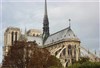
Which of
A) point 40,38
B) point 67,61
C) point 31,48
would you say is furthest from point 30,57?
point 40,38

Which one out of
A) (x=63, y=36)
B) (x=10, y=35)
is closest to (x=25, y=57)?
(x=63, y=36)

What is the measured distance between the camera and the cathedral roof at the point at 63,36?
424 feet

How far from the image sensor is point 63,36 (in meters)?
131

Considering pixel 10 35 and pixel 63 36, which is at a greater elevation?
pixel 10 35

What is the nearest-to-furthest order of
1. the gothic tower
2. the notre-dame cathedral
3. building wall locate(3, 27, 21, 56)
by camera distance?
the notre-dame cathedral
the gothic tower
building wall locate(3, 27, 21, 56)

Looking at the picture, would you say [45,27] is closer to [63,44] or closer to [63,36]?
[63,36]

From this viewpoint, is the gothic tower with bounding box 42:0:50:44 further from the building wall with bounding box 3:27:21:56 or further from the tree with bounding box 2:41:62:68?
the tree with bounding box 2:41:62:68

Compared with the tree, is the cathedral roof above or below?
above

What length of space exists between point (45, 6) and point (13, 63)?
281ft

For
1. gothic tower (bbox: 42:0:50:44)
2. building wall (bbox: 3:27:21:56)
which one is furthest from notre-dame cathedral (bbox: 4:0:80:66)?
building wall (bbox: 3:27:21:56)

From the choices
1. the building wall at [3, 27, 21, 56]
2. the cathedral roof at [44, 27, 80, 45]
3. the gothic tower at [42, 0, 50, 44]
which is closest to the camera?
the cathedral roof at [44, 27, 80, 45]

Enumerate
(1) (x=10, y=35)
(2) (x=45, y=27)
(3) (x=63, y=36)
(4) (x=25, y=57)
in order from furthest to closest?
(1) (x=10, y=35), (2) (x=45, y=27), (3) (x=63, y=36), (4) (x=25, y=57)

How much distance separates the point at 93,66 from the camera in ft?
146

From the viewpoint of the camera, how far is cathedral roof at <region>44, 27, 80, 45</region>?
12927cm
